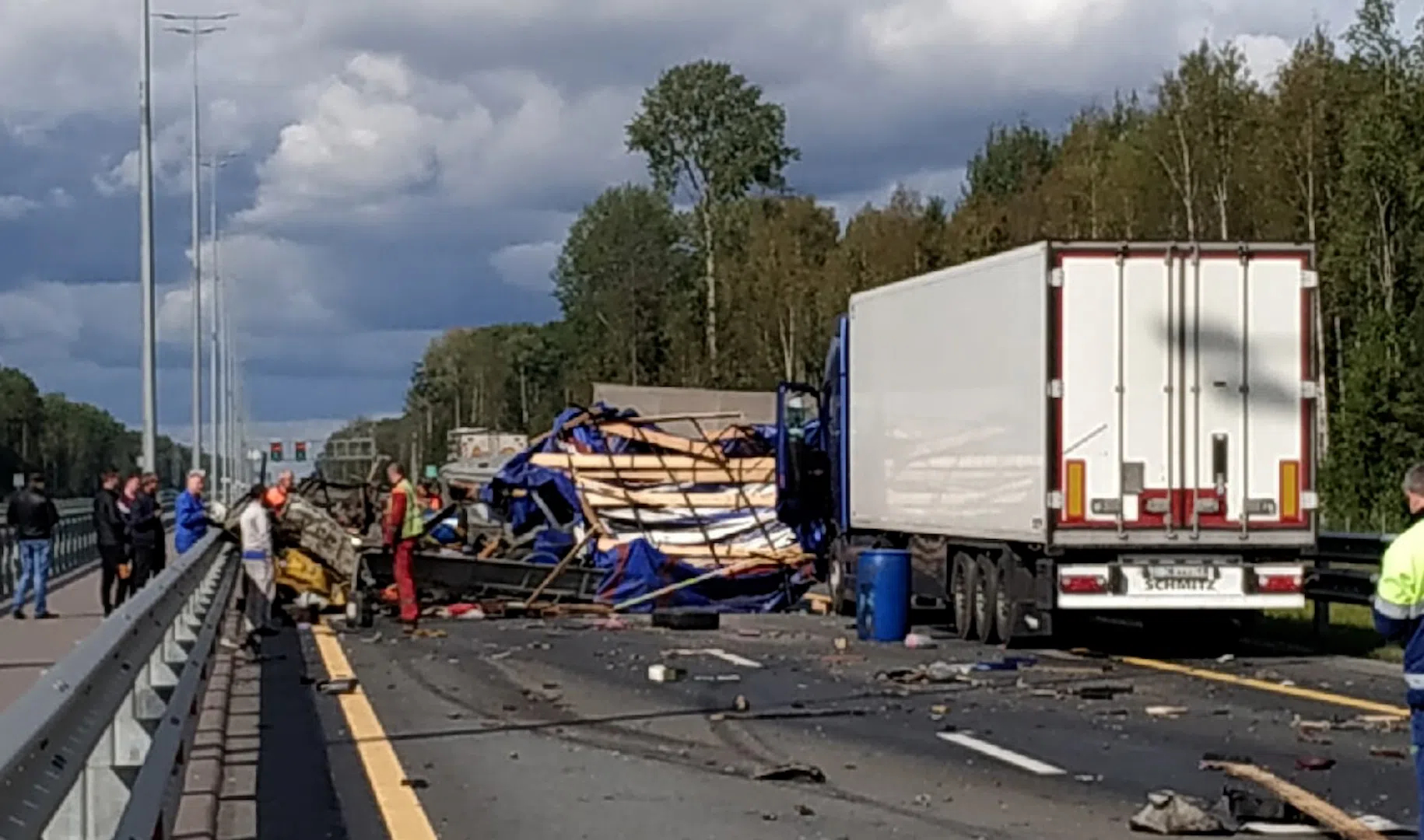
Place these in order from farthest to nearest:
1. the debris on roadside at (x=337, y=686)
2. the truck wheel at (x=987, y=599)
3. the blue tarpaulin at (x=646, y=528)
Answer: the blue tarpaulin at (x=646, y=528) → the truck wheel at (x=987, y=599) → the debris on roadside at (x=337, y=686)

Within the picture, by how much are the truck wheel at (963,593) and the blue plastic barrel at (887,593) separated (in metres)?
0.49

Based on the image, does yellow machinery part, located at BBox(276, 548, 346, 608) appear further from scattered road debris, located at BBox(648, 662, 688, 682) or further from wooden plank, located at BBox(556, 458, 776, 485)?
scattered road debris, located at BBox(648, 662, 688, 682)

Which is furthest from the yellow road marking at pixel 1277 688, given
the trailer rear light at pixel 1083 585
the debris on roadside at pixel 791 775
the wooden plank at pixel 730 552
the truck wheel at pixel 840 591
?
the wooden plank at pixel 730 552

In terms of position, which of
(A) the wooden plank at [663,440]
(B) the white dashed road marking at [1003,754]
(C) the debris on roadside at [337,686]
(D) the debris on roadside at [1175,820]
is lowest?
(C) the debris on roadside at [337,686]

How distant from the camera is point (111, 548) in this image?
28.8 metres

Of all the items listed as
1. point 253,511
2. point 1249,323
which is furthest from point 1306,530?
point 253,511

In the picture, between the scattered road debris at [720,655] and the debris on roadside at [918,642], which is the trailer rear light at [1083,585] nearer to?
the debris on roadside at [918,642]

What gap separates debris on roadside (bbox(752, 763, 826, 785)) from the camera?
12.4m

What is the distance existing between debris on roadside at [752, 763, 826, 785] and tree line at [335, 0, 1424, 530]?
1043cm

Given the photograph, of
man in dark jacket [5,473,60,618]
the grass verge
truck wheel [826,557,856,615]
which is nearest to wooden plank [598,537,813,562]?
truck wheel [826,557,856,615]

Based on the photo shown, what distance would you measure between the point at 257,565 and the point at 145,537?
20.1 feet

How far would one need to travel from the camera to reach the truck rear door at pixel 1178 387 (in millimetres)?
20047

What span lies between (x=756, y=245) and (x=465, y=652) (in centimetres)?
6345

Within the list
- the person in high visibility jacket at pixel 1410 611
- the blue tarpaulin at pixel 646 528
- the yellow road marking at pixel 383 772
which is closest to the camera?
the person in high visibility jacket at pixel 1410 611
